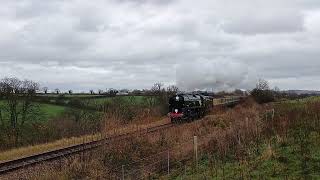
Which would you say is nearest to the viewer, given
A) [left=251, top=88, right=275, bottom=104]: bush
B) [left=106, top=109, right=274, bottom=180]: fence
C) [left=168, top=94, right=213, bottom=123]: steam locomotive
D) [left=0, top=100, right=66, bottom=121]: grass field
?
[left=106, top=109, right=274, bottom=180]: fence

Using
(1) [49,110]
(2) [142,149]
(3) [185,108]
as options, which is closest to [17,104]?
(1) [49,110]

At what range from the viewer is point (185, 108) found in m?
46.2

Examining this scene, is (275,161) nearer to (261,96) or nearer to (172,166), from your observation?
(172,166)

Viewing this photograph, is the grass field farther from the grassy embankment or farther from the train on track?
the grassy embankment

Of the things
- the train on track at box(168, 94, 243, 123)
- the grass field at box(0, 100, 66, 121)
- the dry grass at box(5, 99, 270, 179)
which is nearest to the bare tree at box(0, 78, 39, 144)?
the grass field at box(0, 100, 66, 121)

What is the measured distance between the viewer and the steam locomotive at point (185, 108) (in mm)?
45594

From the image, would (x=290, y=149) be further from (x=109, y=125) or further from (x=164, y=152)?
(x=109, y=125)

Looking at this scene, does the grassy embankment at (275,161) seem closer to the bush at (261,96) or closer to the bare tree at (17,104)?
the bare tree at (17,104)

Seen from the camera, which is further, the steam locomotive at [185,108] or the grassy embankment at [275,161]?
the steam locomotive at [185,108]

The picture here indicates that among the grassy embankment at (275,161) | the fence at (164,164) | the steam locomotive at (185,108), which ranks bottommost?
the fence at (164,164)

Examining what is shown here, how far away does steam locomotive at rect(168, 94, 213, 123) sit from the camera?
4559 cm

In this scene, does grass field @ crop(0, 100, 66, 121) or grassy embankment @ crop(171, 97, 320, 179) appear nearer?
grassy embankment @ crop(171, 97, 320, 179)

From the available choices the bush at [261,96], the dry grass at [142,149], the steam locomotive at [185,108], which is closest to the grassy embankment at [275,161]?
the dry grass at [142,149]

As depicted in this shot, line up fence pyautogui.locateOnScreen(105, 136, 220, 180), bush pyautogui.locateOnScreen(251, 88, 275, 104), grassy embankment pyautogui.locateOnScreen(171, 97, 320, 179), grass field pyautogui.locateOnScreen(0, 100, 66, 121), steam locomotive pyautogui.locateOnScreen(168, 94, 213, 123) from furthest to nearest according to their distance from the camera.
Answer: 1. bush pyautogui.locateOnScreen(251, 88, 275, 104)
2. grass field pyautogui.locateOnScreen(0, 100, 66, 121)
3. steam locomotive pyautogui.locateOnScreen(168, 94, 213, 123)
4. fence pyautogui.locateOnScreen(105, 136, 220, 180)
5. grassy embankment pyautogui.locateOnScreen(171, 97, 320, 179)
